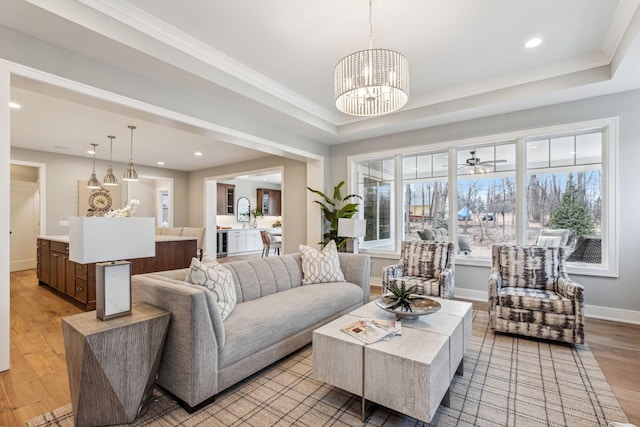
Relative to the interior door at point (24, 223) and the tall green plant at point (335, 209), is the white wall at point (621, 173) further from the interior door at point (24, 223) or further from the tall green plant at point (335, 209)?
the interior door at point (24, 223)

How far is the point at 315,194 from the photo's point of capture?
5680 millimetres

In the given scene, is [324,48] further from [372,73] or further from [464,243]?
[464,243]

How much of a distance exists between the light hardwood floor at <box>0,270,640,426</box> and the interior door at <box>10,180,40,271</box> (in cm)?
Answer: 373

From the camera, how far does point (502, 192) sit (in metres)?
4.39

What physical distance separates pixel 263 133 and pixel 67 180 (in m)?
5.47

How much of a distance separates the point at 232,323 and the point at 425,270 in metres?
2.72

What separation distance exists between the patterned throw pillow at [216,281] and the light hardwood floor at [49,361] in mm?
1101

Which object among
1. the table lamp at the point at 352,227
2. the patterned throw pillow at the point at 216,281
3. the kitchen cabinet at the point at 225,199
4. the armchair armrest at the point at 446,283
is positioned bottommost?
the armchair armrest at the point at 446,283

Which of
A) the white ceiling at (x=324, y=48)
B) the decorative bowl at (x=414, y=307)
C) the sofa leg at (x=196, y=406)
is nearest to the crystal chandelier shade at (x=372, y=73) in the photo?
the white ceiling at (x=324, y=48)

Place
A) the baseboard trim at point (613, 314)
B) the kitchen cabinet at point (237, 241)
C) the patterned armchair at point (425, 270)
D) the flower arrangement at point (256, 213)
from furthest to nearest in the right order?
the flower arrangement at point (256, 213), the kitchen cabinet at point (237, 241), the patterned armchair at point (425, 270), the baseboard trim at point (613, 314)

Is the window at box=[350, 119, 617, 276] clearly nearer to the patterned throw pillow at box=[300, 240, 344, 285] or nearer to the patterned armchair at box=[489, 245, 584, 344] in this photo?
the patterned armchair at box=[489, 245, 584, 344]

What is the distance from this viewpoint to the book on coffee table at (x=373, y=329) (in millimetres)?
1910

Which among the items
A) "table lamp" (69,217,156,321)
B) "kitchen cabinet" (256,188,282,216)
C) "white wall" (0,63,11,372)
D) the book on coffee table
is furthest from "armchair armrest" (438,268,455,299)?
"kitchen cabinet" (256,188,282,216)

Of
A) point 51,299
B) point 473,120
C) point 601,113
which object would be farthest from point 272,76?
point 51,299
